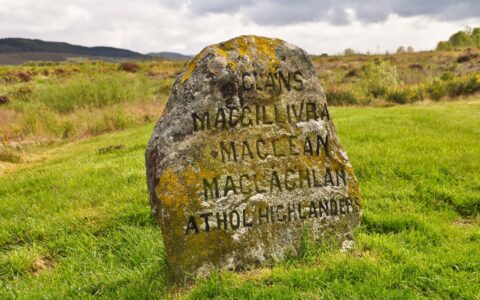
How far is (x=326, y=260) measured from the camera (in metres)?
4.64

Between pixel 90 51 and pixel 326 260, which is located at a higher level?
pixel 90 51

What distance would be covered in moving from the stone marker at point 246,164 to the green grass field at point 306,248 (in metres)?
0.29

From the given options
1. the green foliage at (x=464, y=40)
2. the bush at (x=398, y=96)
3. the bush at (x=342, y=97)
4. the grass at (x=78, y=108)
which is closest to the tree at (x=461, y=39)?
the green foliage at (x=464, y=40)

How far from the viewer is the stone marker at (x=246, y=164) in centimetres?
448

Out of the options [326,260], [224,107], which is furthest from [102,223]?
[326,260]

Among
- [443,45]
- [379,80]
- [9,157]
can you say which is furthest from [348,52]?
[9,157]

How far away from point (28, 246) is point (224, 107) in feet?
11.7

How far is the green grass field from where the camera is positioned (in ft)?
14.1

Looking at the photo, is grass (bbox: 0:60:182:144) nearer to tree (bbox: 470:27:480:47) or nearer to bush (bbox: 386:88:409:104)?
bush (bbox: 386:88:409:104)

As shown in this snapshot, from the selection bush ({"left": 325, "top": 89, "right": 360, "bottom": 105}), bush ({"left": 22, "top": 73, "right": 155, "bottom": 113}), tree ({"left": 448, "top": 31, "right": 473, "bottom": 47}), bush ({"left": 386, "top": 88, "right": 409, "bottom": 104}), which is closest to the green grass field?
bush ({"left": 386, "top": 88, "right": 409, "bottom": 104})

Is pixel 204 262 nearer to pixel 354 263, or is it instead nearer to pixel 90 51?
pixel 354 263

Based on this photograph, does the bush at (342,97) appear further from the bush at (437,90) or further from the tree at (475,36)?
the tree at (475,36)

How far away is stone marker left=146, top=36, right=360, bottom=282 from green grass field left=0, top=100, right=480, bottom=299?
291mm

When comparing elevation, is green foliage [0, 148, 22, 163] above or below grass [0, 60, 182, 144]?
below
